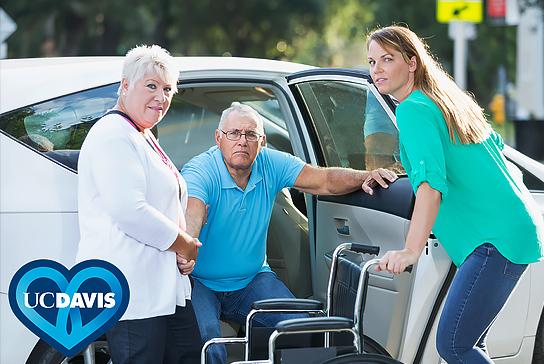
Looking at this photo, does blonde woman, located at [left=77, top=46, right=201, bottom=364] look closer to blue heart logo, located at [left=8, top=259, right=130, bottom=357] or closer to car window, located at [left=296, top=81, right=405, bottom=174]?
blue heart logo, located at [left=8, top=259, right=130, bottom=357]

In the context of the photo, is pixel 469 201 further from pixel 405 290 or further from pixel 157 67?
pixel 157 67

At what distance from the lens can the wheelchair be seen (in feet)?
8.44

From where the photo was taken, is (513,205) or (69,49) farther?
(69,49)

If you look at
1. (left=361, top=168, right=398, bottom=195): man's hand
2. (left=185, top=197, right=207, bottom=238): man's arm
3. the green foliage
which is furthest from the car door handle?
the green foliage

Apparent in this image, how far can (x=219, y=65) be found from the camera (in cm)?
359

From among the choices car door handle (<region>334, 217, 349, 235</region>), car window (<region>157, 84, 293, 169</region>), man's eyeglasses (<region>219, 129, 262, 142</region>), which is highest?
car window (<region>157, 84, 293, 169</region>)

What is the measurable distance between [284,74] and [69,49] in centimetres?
2016

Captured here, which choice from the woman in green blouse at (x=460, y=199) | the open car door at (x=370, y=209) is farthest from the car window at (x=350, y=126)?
the woman in green blouse at (x=460, y=199)

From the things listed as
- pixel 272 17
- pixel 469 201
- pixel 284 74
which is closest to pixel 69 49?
pixel 272 17

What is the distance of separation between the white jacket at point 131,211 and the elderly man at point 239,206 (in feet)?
2.53

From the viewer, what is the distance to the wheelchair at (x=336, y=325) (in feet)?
8.44

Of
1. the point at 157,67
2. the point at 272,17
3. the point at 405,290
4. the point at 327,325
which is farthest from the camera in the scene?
the point at 272,17

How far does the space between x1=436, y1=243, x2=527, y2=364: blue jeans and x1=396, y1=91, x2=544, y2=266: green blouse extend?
0.04m

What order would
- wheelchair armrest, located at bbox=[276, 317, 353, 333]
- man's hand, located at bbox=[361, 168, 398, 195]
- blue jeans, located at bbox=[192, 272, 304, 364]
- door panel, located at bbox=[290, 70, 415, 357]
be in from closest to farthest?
wheelchair armrest, located at bbox=[276, 317, 353, 333] → door panel, located at bbox=[290, 70, 415, 357] → man's hand, located at bbox=[361, 168, 398, 195] → blue jeans, located at bbox=[192, 272, 304, 364]
